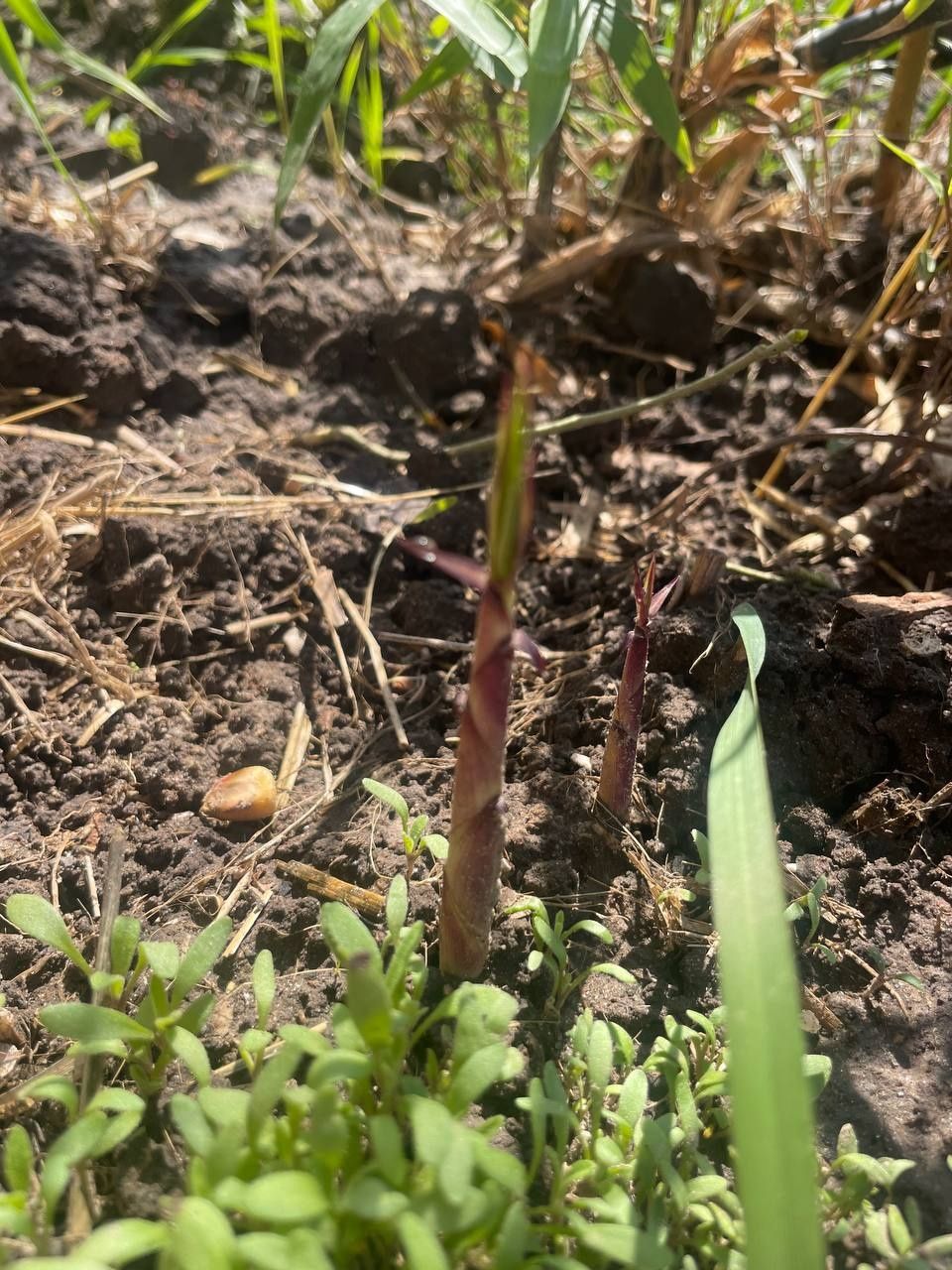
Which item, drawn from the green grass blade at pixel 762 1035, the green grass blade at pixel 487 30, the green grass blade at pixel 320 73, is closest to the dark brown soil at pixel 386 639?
the green grass blade at pixel 762 1035

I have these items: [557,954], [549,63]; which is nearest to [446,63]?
[549,63]

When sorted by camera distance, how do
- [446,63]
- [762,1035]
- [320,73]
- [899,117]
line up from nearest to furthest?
[762,1035], [320,73], [446,63], [899,117]

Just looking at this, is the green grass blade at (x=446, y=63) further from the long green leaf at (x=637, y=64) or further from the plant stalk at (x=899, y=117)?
the plant stalk at (x=899, y=117)

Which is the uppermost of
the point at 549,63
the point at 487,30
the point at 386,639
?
the point at 487,30

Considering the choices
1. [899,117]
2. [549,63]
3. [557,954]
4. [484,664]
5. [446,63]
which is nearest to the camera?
[484,664]

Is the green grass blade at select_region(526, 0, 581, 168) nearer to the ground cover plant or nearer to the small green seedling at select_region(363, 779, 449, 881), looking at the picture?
the ground cover plant

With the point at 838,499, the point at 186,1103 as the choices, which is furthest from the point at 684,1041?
the point at 838,499

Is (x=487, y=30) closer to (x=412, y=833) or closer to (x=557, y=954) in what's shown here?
(x=412, y=833)
